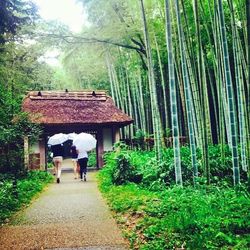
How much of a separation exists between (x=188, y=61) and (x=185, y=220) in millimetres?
4327

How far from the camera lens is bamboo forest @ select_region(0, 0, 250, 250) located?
13.1ft

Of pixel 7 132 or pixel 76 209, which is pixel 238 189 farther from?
pixel 7 132

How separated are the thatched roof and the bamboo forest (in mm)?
43

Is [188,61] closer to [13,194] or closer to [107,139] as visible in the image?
[13,194]

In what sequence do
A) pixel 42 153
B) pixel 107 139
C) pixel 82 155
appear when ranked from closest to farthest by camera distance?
pixel 82 155 < pixel 42 153 < pixel 107 139

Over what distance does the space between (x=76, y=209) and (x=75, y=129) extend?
29.0ft

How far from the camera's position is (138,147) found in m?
14.8

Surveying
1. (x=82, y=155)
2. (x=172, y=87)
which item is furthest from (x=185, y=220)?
(x=82, y=155)

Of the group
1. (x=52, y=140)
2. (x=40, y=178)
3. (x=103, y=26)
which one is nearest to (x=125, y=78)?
(x=103, y=26)

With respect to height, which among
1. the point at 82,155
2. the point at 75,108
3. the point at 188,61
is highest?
the point at 75,108

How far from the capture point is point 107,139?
47.5 ft

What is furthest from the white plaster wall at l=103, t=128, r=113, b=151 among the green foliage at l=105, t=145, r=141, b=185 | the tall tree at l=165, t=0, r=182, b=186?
the tall tree at l=165, t=0, r=182, b=186

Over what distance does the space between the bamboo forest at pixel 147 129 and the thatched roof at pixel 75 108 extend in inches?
1.7

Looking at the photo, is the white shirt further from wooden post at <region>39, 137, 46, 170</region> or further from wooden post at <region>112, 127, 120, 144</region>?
wooden post at <region>112, 127, 120, 144</region>
